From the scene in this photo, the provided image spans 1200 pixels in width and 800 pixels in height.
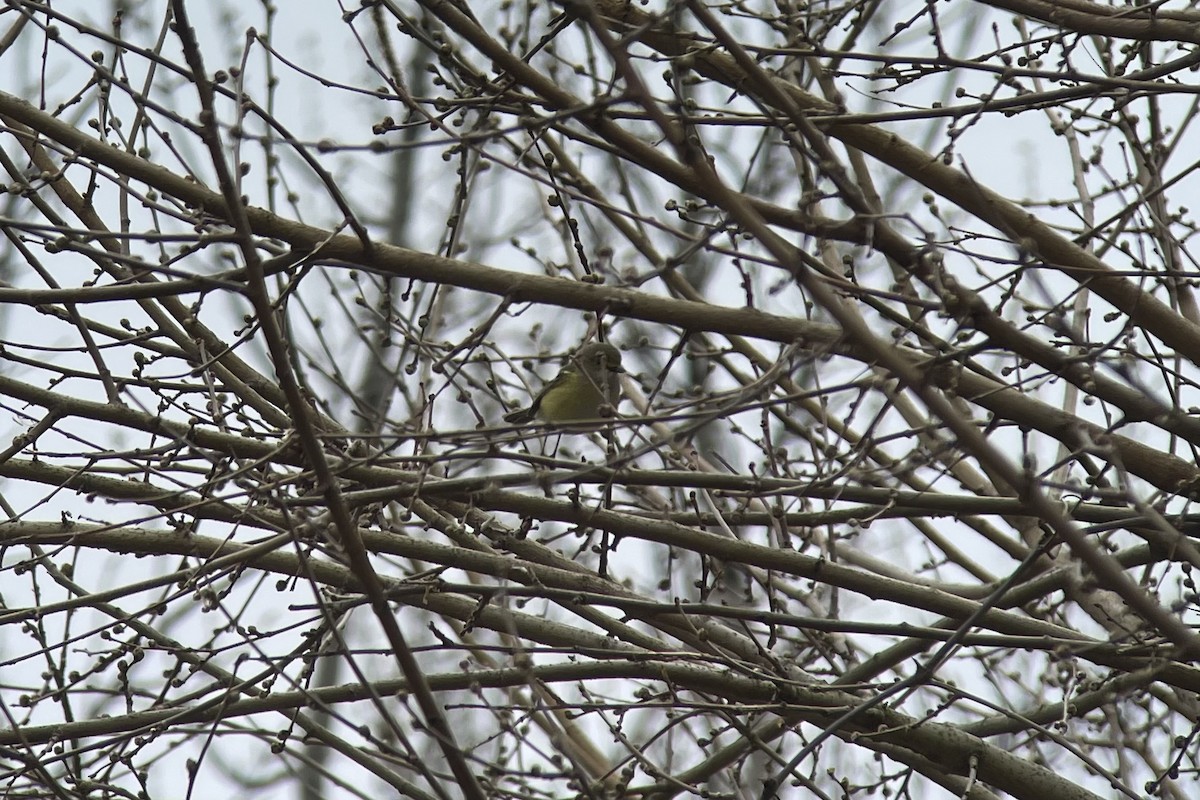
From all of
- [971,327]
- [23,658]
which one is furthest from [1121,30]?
[23,658]

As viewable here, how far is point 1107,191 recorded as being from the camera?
477 cm

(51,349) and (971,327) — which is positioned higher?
(51,349)

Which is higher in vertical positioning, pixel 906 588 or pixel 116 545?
pixel 116 545

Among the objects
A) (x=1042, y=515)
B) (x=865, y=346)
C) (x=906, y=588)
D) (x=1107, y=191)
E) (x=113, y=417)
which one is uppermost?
(x=1107, y=191)

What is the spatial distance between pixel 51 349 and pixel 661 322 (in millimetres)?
1806

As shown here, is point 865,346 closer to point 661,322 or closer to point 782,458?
point 661,322

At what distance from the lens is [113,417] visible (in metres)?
3.84

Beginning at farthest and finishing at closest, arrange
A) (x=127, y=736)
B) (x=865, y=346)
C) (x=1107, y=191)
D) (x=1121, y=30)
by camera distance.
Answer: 1. (x=1107, y=191)
2. (x=1121, y=30)
3. (x=127, y=736)
4. (x=865, y=346)

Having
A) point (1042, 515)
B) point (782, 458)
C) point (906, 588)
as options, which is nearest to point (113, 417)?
point (782, 458)

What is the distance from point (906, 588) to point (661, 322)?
1057mm

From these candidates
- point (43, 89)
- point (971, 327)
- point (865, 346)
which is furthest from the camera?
point (43, 89)

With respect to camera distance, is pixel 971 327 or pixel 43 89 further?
pixel 43 89

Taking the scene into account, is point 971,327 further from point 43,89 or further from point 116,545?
point 43,89

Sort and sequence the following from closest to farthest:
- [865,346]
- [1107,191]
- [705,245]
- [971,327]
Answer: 1. [865,346]
2. [705,245]
3. [971,327]
4. [1107,191]
